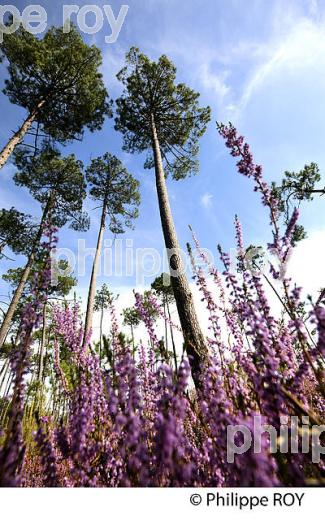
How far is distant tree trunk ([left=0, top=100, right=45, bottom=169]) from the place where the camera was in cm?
829

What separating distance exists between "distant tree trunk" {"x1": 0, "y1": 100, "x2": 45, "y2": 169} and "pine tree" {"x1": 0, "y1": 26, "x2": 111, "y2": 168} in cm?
3

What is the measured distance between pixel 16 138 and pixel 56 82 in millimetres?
3899

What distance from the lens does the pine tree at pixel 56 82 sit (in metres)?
10.2

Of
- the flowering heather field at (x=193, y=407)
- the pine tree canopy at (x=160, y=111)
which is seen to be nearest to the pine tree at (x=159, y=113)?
the pine tree canopy at (x=160, y=111)

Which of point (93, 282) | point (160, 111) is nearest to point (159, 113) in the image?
point (160, 111)

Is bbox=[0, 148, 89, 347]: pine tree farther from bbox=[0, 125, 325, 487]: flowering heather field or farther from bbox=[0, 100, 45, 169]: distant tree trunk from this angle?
bbox=[0, 125, 325, 487]: flowering heather field

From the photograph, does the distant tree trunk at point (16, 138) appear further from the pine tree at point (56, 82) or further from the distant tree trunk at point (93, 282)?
the distant tree trunk at point (93, 282)

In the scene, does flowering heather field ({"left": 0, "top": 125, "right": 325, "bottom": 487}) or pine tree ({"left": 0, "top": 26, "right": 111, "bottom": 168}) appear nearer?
flowering heather field ({"left": 0, "top": 125, "right": 325, "bottom": 487})

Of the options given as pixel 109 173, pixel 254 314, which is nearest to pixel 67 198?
pixel 109 173

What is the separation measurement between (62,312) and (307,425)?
15.2ft

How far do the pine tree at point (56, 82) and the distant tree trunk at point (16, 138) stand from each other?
30mm

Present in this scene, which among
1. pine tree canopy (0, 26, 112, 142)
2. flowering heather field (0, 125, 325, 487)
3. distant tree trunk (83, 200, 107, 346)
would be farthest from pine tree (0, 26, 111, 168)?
flowering heather field (0, 125, 325, 487)

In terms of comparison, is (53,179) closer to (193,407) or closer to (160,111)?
(160,111)

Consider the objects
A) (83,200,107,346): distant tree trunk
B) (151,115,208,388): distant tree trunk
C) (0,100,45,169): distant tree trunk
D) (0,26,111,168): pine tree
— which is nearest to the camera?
(151,115,208,388): distant tree trunk
